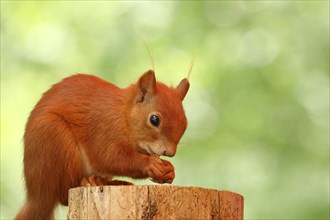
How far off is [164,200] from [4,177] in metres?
5.18

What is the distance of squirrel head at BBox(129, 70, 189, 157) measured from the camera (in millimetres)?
3375

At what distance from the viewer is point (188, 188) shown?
111 inches

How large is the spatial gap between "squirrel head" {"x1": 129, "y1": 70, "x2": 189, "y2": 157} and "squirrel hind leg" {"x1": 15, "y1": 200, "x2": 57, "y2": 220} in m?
0.49

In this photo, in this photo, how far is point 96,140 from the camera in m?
3.46

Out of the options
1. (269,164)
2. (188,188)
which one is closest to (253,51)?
(269,164)

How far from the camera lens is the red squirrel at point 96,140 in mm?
3391

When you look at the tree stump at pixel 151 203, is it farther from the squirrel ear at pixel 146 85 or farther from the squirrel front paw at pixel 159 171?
the squirrel ear at pixel 146 85

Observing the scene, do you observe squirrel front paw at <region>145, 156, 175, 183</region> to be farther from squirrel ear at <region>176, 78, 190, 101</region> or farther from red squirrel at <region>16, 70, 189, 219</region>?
squirrel ear at <region>176, 78, 190, 101</region>

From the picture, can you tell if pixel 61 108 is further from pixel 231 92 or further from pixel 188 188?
pixel 231 92

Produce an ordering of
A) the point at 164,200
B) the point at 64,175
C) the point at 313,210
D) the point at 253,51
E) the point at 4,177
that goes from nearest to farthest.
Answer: the point at 164,200 < the point at 64,175 < the point at 4,177 < the point at 313,210 < the point at 253,51

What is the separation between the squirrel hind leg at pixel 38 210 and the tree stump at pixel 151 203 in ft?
1.99

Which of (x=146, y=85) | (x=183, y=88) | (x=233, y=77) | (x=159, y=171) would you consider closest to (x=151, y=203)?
(x=159, y=171)

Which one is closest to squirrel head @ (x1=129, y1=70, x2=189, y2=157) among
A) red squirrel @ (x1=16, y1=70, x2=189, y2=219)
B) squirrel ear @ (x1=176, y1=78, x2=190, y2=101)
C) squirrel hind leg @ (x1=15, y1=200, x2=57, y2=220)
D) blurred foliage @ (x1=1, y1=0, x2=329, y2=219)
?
red squirrel @ (x1=16, y1=70, x2=189, y2=219)

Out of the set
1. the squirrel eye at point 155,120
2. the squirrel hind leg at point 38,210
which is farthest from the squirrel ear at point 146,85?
the squirrel hind leg at point 38,210
